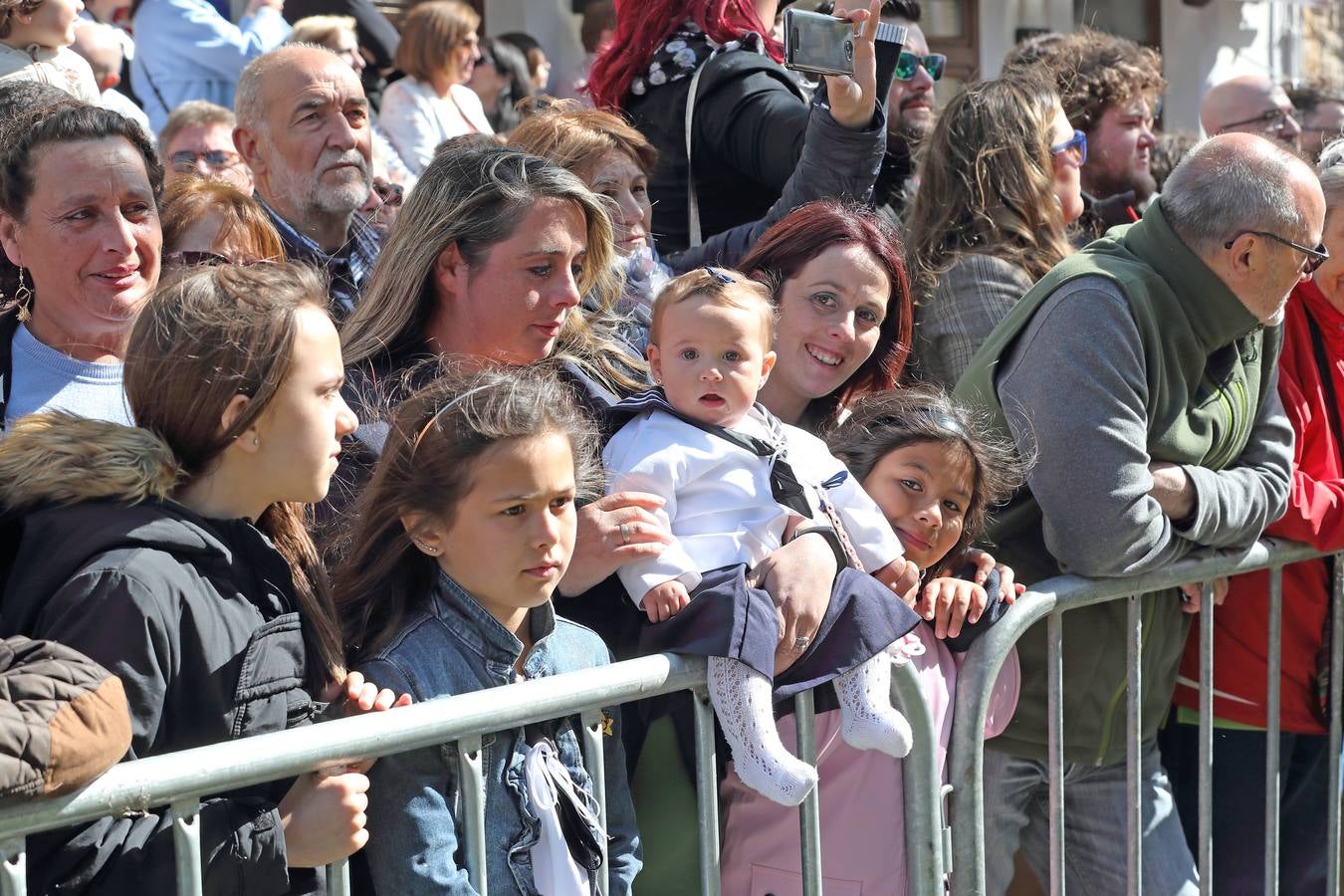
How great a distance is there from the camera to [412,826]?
2.15m

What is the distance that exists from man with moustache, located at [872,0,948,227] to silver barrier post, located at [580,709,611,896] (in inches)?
90.6

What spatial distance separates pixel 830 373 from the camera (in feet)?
10.7

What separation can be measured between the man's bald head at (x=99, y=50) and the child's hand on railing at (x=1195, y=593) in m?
3.85

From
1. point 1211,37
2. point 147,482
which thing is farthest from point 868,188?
point 1211,37

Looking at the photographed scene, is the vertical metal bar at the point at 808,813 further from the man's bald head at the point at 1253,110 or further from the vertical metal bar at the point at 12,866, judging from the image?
the man's bald head at the point at 1253,110

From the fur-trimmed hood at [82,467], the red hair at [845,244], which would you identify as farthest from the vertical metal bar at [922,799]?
Answer: the fur-trimmed hood at [82,467]

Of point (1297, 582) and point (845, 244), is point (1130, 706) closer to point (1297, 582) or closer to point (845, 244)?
point (1297, 582)

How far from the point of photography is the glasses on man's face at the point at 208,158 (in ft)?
16.5

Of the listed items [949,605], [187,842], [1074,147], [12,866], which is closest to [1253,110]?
[1074,147]

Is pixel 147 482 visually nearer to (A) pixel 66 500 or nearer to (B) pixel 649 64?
(A) pixel 66 500

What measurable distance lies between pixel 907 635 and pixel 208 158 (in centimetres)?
328

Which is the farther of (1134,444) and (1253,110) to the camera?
(1253,110)

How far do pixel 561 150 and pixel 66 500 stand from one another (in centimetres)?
201

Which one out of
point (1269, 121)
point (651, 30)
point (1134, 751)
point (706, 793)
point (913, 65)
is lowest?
point (1134, 751)
